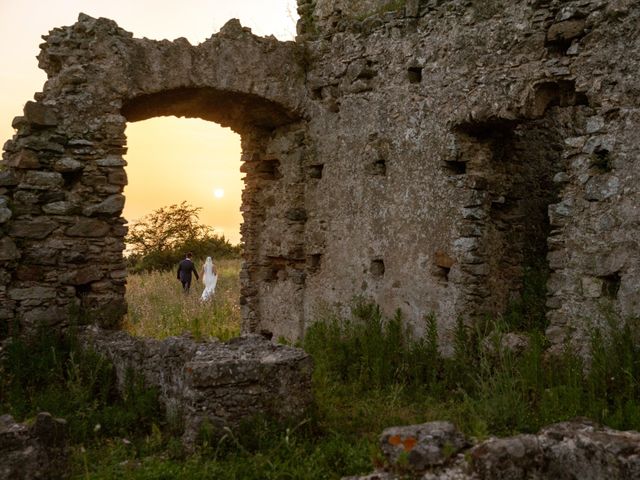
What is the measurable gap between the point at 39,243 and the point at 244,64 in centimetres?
314

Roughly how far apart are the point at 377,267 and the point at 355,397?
6.60ft

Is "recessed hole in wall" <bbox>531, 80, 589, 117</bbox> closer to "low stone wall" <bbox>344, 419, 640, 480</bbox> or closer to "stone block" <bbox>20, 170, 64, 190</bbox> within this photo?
"low stone wall" <bbox>344, 419, 640, 480</bbox>

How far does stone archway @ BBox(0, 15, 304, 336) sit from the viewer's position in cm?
Result: 693

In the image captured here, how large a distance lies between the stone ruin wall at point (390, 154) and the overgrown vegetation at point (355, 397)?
0.36 metres

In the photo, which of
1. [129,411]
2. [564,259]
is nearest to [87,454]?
[129,411]

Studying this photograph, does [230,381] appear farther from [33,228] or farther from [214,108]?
[214,108]

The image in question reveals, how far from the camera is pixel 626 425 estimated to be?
4.44m

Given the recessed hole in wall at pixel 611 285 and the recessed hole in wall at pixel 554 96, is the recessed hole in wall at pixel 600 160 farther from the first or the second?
the recessed hole in wall at pixel 611 285

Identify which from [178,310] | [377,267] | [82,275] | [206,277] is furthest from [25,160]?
[206,277]

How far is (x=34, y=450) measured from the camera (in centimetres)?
378

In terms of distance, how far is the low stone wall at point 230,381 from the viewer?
4496 mm

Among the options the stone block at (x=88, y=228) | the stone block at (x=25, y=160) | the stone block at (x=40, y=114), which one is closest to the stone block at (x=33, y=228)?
the stone block at (x=88, y=228)

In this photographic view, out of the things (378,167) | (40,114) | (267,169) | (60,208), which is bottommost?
(60,208)

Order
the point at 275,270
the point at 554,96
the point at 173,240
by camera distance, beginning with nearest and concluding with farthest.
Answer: the point at 554,96 < the point at 275,270 < the point at 173,240
